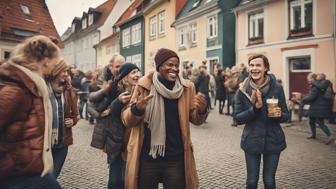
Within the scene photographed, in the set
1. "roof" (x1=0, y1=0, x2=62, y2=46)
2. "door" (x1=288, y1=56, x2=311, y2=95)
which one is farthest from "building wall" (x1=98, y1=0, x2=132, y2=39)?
"door" (x1=288, y1=56, x2=311, y2=95)

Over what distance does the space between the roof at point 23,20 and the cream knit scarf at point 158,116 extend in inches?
859

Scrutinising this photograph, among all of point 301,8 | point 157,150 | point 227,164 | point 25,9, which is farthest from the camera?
point 25,9

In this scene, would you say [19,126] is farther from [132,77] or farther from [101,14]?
[101,14]

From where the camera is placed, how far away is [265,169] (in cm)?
391

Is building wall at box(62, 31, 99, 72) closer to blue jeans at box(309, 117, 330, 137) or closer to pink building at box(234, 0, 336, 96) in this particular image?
pink building at box(234, 0, 336, 96)

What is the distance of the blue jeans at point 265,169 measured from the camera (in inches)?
152

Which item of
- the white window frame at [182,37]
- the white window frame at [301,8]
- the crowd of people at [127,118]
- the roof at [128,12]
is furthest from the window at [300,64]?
the roof at [128,12]

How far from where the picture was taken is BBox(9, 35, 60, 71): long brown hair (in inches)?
97.1

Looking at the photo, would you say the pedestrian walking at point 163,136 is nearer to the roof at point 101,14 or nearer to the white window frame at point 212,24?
the white window frame at point 212,24

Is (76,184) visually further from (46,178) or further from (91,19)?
(91,19)

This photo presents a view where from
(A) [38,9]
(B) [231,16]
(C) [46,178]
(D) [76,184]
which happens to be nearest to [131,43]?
(A) [38,9]

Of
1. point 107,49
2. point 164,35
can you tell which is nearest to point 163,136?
point 164,35

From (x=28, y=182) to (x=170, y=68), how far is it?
1496 mm

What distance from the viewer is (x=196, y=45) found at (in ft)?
82.9
